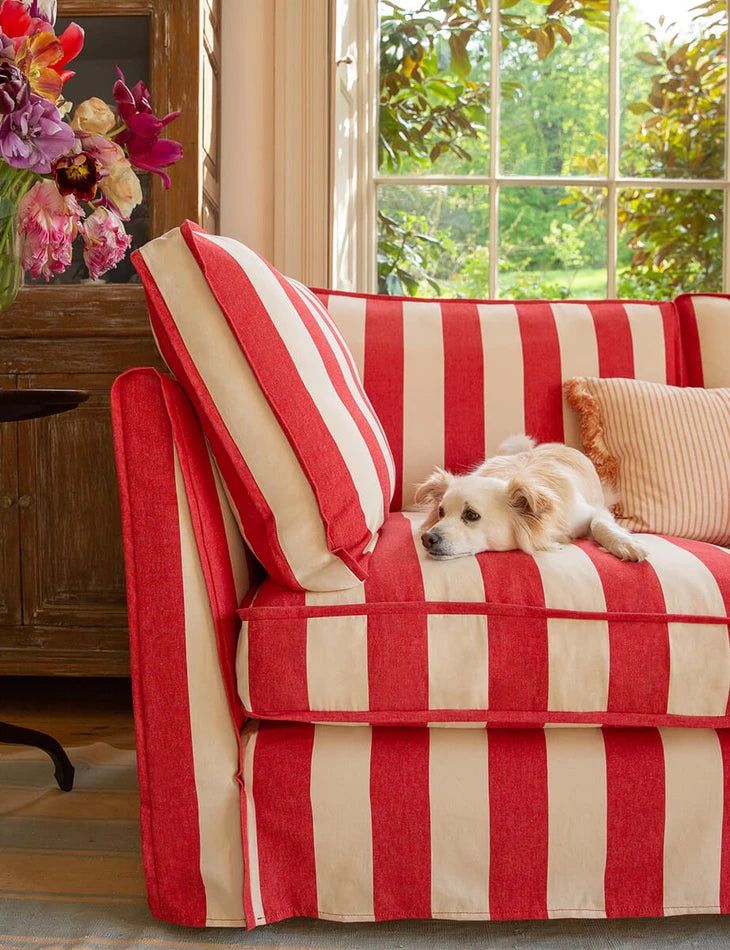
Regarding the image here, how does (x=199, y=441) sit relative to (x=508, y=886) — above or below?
above

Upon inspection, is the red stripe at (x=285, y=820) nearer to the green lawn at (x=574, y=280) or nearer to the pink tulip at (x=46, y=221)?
the pink tulip at (x=46, y=221)

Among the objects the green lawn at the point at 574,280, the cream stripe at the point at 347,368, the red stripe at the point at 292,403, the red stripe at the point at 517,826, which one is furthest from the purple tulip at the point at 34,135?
the green lawn at the point at 574,280

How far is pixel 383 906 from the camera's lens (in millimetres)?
1238

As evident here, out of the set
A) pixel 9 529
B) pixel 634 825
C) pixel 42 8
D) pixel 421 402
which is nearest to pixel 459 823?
pixel 634 825

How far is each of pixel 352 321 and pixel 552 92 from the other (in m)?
1.26

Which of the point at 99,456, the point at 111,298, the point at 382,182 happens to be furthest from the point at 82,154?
the point at 382,182

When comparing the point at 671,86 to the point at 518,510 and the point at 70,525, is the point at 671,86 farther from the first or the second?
the point at 70,525

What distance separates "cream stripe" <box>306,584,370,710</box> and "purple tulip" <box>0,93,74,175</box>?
0.73 m

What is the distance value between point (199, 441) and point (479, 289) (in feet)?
5.50

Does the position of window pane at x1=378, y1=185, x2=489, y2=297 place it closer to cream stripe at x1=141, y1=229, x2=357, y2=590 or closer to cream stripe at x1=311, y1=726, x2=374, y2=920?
cream stripe at x1=141, y1=229, x2=357, y2=590

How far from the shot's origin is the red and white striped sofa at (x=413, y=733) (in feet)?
3.95

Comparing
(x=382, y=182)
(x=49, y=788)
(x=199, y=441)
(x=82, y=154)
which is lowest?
(x=49, y=788)

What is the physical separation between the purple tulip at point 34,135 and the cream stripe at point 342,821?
856 mm

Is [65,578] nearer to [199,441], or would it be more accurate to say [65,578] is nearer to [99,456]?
[99,456]
